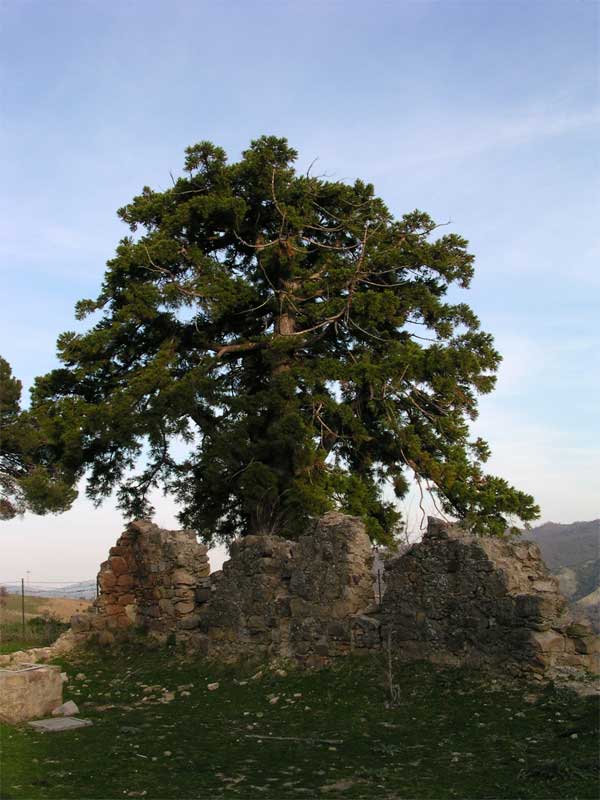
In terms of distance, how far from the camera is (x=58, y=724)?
9305mm

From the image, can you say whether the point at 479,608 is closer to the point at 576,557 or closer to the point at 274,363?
the point at 274,363

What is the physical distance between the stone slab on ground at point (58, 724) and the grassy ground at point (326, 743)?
16 cm

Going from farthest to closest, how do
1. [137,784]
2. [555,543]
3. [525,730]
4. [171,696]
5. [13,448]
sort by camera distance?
[555,543]
[13,448]
[171,696]
[525,730]
[137,784]

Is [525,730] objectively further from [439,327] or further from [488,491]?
[439,327]

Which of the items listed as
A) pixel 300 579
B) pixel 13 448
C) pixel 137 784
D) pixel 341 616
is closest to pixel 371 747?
pixel 137 784

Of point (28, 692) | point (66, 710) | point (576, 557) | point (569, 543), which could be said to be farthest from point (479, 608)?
point (569, 543)

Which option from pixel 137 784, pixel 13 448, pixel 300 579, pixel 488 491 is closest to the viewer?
pixel 137 784

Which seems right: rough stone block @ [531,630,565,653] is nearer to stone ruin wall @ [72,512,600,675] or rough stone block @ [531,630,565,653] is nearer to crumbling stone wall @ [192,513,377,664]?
stone ruin wall @ [72,512,600,675]

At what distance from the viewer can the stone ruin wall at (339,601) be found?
9.28 m

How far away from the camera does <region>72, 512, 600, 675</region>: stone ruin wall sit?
30.5ft

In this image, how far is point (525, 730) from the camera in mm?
7504

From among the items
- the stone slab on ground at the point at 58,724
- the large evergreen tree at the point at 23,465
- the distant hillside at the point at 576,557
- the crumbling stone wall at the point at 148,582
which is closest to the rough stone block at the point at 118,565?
the crumbling stone wall at the point at 148,582

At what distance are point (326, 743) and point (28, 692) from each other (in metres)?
3.99

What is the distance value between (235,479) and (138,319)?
4.53 meters
